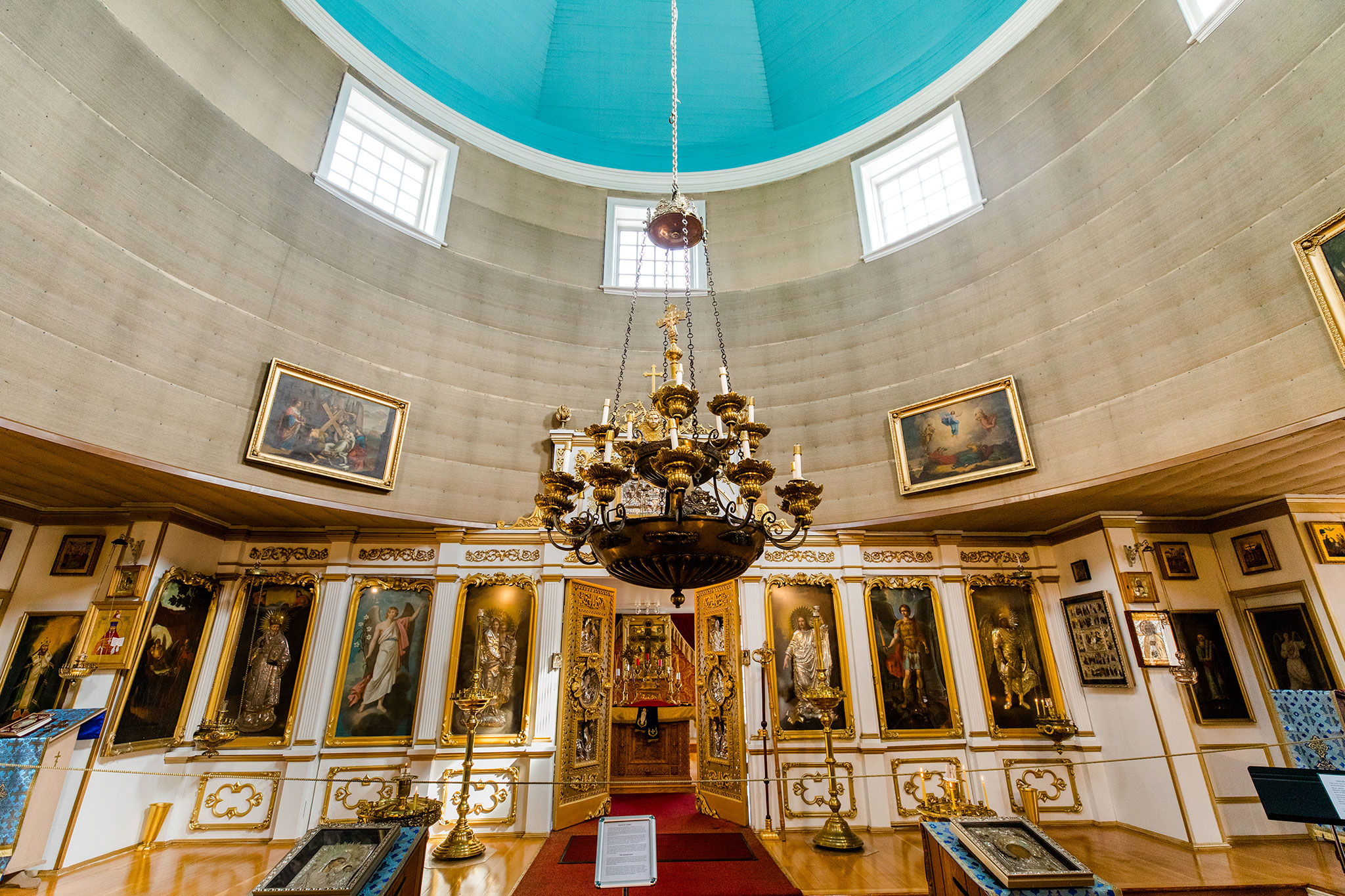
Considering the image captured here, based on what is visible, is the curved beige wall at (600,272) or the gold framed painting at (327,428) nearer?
the curved beige wall at (600,272)

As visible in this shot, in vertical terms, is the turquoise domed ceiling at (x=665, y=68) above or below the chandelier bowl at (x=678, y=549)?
above

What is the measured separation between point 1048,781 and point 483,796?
791cm

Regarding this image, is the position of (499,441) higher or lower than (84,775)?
A: higher

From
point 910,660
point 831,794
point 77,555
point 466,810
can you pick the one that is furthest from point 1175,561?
point 77,555

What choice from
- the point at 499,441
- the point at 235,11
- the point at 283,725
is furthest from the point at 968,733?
the point at 235,11

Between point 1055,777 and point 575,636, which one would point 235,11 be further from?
point 1055,777

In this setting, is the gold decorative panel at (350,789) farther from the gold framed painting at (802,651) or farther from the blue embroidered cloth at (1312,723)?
the blue embroidered cloth at (1312,723)

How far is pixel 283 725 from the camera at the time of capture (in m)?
7.98

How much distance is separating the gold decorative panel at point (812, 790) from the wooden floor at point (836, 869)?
57 cm

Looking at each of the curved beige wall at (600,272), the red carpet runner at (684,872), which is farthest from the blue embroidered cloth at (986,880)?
the curved beige wall at (600,272)

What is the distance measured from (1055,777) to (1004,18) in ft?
38.0

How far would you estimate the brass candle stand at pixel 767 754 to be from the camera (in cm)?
757

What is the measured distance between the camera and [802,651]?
8.68 metres

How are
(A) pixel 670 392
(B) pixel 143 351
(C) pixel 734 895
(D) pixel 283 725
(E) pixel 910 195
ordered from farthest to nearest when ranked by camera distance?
(E) pixel 910 195 → (D) pixel 283 725 → (B) pixel 143 351 → (C) pixel 734 895 → (A) pixel 670 392
